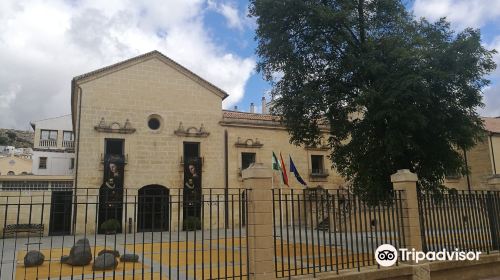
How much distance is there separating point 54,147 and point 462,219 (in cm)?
3535

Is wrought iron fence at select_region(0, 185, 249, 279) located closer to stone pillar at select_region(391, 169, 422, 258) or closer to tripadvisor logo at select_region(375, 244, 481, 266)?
tripadvisor logo at select_region(375, 244, 481, 266)

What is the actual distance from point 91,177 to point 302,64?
1451 cm

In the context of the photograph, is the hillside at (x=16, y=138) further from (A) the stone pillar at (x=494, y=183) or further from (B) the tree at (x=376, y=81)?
(A) the stone pillar at (x=494, y=183)

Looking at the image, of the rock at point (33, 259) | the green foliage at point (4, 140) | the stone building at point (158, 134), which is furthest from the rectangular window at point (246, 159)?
the green foliage at point (4, 140)

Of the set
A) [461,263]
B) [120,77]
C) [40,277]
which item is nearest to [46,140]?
[120,77]

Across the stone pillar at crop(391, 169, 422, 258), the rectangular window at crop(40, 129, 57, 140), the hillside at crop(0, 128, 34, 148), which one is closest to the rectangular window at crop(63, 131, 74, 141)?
the rectangular window at crop(40, 129, 57, 140)

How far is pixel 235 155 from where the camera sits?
26031 mm

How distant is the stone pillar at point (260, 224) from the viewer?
23.3 ft

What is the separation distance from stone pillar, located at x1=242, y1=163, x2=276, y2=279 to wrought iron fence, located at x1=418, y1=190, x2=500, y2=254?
179 inches

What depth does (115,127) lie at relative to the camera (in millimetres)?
23219

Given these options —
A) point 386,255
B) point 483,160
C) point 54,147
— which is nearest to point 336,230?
point 386,255

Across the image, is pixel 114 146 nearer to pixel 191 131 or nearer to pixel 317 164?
pixel 191 131

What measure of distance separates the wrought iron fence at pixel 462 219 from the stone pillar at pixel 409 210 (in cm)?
57

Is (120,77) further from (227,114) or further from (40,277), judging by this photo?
(40,277)
